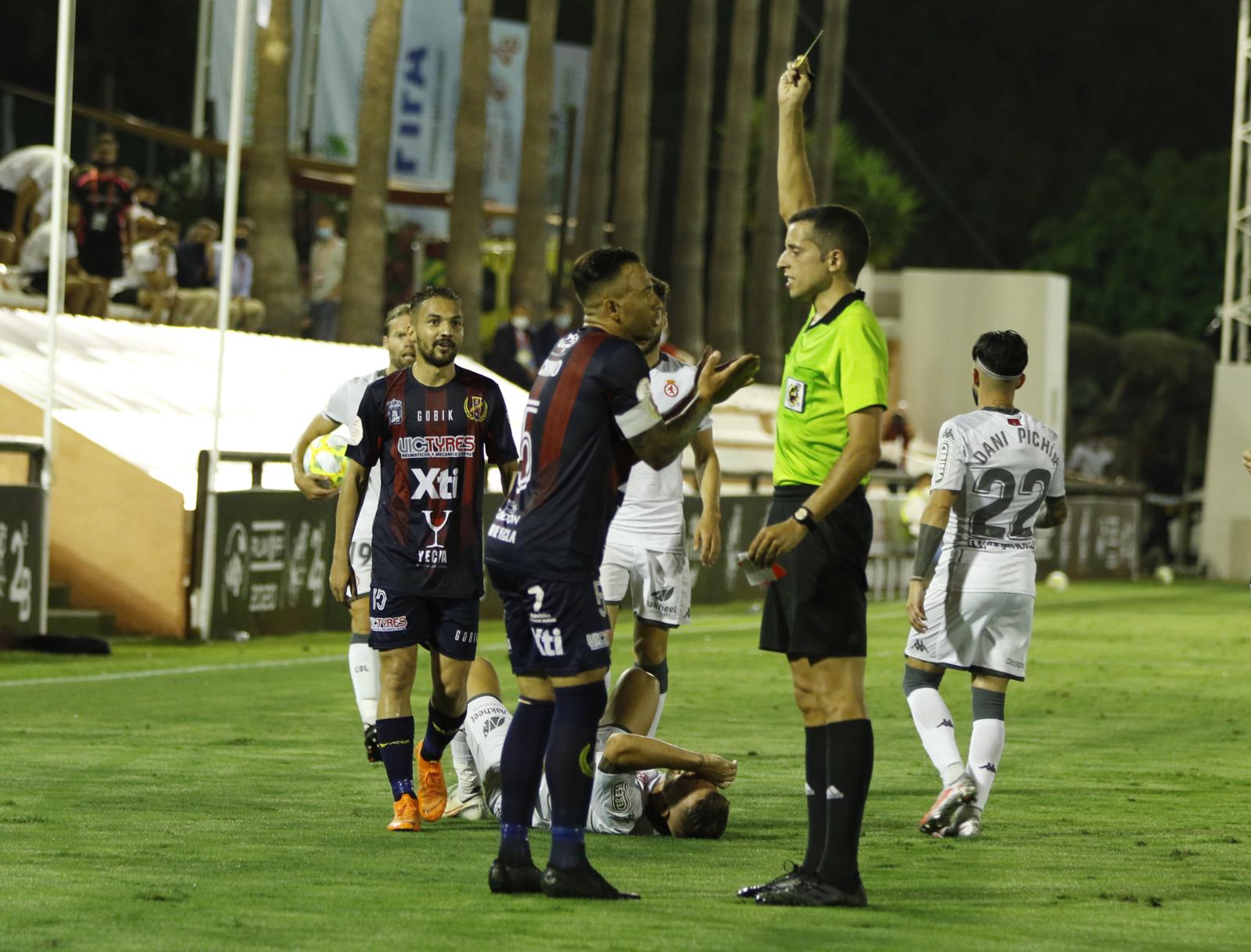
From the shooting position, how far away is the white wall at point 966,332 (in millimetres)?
41469

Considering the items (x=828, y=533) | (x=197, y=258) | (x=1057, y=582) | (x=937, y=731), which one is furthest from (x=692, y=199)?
(x=828, y=533)

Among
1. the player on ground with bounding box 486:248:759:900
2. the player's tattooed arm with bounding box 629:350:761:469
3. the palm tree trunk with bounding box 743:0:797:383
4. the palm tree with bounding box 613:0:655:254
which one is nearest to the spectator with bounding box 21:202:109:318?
the palm tree with bounding box 613:0:655:254

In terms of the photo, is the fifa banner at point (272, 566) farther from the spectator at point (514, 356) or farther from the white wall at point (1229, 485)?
the white wall at point (1229, 485)

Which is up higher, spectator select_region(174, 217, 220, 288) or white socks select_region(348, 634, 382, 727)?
spectator select_region(174, 217, 220, 288)

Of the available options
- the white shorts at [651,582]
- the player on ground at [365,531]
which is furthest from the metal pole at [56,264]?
the white shorts at [651,582]

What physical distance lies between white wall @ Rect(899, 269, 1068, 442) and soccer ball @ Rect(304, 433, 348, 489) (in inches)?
1188

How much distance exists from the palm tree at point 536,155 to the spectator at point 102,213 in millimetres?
Answer: 10380

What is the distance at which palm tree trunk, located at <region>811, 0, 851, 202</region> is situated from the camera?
4328cm

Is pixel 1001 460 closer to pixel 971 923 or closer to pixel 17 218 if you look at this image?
pixel 971 923

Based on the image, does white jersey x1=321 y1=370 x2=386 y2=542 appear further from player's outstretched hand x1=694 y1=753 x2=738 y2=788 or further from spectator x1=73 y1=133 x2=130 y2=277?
spectator x1=73 y1=133 x2=130 y2=277

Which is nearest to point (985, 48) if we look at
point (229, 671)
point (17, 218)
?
point (17, 218)

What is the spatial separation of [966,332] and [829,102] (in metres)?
5.30

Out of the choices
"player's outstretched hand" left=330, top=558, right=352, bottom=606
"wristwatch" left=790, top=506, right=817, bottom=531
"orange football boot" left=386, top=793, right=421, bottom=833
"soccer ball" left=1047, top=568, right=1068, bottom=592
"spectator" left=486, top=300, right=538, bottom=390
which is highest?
"spectator" left=486, top=300, right=538, bottom=390

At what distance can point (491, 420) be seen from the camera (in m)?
8.42
